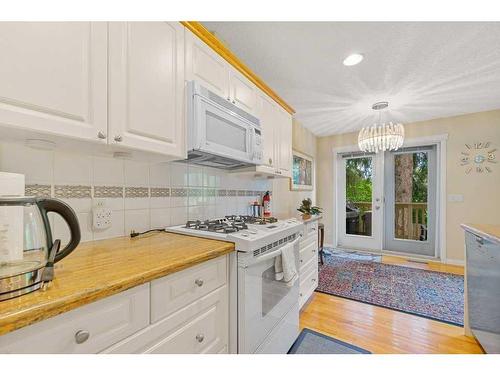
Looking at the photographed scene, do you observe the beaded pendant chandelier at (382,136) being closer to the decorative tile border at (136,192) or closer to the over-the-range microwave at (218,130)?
the over-the-range microwave at (218,130)

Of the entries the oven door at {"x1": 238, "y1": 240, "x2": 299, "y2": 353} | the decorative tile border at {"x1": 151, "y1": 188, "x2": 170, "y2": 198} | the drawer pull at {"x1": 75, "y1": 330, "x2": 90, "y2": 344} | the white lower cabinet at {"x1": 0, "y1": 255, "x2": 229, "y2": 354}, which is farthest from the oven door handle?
the decorative tile border at {"x1": 151, "y1": 188, "x2": 170, "y2": 198}

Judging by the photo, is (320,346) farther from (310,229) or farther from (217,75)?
(217,75)

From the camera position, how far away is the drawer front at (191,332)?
709 mm

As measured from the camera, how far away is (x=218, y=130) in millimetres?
1365

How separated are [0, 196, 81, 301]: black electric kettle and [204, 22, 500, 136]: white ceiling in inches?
59.8

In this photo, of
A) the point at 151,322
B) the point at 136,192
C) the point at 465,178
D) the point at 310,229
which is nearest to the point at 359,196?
the point at 465,178

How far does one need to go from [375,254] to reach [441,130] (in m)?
2.23

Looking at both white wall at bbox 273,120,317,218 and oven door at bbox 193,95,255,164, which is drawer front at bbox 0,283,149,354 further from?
white wall at bbox 273,120,317,218

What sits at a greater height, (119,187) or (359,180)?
(359,180)

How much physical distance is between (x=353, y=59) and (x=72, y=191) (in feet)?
7.43

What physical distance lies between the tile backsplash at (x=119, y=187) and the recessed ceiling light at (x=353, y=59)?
1.49 metres

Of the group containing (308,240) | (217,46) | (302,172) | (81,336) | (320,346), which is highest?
(217,46)
